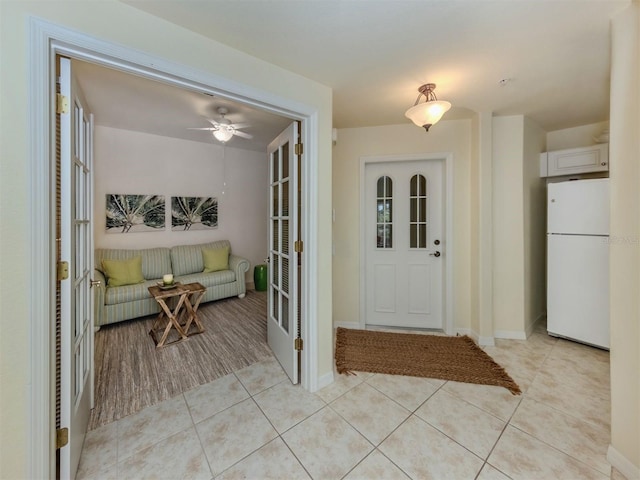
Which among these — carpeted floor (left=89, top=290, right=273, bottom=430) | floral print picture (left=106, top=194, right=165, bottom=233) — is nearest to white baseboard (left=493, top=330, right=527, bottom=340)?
carpeted floor (left=89, top=290, right=273, bottom=430)

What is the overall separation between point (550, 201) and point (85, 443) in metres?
4.32

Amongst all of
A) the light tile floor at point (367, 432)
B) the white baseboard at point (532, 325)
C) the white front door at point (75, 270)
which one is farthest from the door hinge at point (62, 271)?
the white baseboard at point (532, 325)

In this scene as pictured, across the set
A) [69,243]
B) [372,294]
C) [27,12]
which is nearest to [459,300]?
[372,294]

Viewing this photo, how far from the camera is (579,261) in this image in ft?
8.29

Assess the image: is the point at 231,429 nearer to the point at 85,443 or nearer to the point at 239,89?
the point at 85,443

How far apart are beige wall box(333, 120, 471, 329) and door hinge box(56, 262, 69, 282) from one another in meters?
2.37

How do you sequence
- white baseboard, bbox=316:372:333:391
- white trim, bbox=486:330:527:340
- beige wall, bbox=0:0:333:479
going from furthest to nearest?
white trim, bbox=486:330:527:340 < white baseboard, bbox=316:372:333:391 < beige wall, bbox=0:0:333:479

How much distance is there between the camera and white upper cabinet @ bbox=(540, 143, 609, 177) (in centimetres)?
267

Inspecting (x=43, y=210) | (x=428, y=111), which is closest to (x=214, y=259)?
(x=43, y=210)

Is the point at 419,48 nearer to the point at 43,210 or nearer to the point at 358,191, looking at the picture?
the point at 358,191

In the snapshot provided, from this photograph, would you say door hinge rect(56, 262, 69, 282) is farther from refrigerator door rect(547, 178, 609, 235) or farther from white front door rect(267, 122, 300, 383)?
refrigerator door rect(547, 178, 609, 235)

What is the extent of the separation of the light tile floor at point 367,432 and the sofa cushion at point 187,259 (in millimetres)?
2410

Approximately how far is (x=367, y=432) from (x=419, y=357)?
3.51ft

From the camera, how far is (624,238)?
1299 mm
